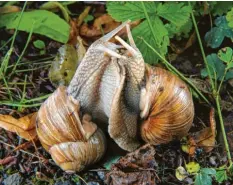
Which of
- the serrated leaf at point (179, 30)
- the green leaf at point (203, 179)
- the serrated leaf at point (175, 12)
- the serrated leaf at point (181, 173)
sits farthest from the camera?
the serrated leaf at point (179, 30)

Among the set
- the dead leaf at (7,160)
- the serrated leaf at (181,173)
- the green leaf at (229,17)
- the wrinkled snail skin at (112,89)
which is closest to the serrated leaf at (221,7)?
the green leaf at (229,17)

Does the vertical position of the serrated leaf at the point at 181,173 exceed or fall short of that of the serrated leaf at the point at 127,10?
it falls short

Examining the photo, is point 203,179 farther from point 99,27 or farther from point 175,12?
point 99,27

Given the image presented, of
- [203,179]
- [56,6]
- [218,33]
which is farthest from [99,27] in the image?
[203,179]

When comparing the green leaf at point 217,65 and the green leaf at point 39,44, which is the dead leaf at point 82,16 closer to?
the green leaf at point 39,44

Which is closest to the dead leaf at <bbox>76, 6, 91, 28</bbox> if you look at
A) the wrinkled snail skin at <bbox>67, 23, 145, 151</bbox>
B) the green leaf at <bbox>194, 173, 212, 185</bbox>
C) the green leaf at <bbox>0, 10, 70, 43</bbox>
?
the green leaf at <bbox>0, 10, 70, 43</bbox>

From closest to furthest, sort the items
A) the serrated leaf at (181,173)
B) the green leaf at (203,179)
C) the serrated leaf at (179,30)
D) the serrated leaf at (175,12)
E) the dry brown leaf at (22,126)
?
the green leaf at (203,179), the serrated leaf at (181,173), the dry brown leaf at (22,126), the serrated leaf at (175,12), the serrated leaf at (179,30)

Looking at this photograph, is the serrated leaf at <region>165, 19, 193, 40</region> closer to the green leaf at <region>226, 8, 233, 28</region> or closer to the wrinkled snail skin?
the green leaf at <region>226, 8, 233, 28</region>
